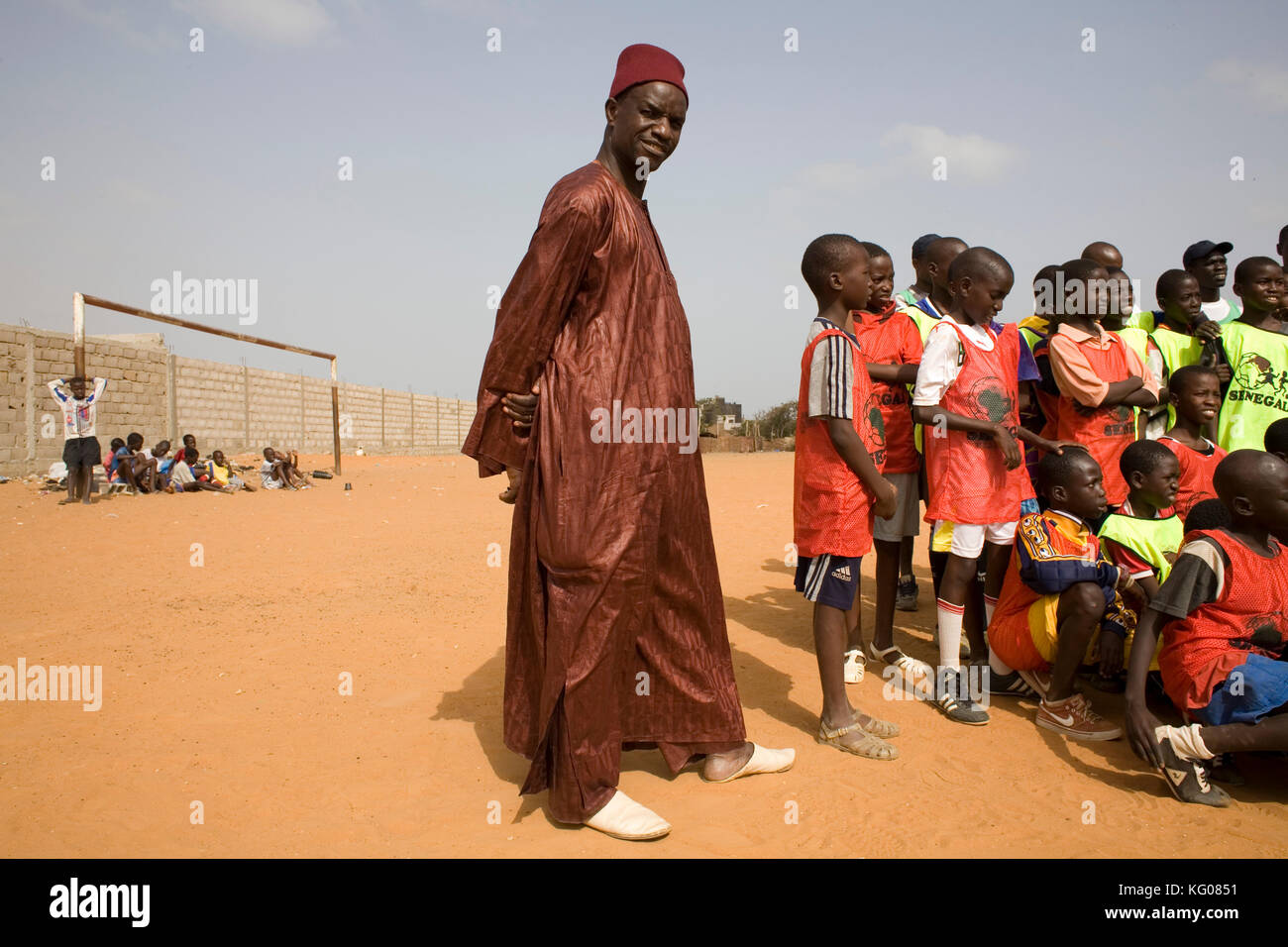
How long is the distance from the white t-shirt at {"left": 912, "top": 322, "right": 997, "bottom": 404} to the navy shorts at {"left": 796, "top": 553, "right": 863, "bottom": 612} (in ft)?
3.00

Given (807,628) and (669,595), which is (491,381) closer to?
(669,595)

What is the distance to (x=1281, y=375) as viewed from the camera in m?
4.42

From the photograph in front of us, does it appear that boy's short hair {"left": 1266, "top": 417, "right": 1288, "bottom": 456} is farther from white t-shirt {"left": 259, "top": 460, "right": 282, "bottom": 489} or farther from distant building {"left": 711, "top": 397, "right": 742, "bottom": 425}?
distant building {"left": 711, "top": 397, "right": 742, "bottom": 425}

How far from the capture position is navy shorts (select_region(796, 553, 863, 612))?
3.30 m

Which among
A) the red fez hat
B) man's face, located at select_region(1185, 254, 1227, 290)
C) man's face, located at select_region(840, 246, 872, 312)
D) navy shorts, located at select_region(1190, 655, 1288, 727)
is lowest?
navy shorts, located at select_region(1190, 655, 1288, 727)

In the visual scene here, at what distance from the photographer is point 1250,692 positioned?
112 inches

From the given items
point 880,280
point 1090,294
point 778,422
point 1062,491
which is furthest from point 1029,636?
point 778,422

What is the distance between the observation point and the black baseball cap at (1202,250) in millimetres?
4992

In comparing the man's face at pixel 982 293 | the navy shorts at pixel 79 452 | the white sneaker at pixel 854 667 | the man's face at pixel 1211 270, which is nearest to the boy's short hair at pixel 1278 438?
the man's face at pixel 982 293

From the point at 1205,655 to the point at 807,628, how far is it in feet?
8.28

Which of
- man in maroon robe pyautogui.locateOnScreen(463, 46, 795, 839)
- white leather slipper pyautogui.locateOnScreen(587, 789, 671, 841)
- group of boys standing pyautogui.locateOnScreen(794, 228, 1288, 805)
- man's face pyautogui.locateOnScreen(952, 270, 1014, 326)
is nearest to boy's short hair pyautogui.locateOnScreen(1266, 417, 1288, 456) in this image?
group of boys standing pyautogui.locateOnScreen(794, 228, 1288, 805)

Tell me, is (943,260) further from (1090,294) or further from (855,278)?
(855,278)

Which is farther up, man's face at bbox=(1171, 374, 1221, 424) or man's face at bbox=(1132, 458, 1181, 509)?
man's face at bbox=(1171, 374, 1221, 424)

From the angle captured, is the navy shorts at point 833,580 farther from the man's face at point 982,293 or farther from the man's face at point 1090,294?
the man's face at point 1090,294
